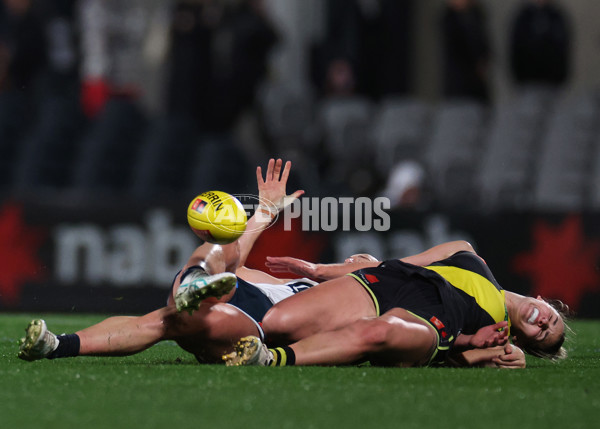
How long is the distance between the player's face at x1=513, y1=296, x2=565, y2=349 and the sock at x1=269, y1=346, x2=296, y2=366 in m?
1.36

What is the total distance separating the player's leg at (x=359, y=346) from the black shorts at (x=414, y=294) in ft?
0.27

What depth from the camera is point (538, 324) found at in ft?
20.5

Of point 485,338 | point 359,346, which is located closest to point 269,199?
point 359,346

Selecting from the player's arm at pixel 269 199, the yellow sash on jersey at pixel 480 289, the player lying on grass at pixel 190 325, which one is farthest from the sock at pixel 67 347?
the yellow sash on jersey at pixel 480 289

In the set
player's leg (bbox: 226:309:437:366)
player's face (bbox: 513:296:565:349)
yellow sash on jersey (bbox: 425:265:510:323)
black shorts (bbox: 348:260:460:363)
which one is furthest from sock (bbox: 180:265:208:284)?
player's face (bbox: 513:296:565:349)

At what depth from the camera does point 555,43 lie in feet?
41.3

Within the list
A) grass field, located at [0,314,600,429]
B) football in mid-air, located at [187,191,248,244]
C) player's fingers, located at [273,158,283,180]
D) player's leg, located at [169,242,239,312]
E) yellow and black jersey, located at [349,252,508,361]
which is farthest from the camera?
player's fingers, located at [273,158,283,180]

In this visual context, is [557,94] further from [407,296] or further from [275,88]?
[407,296]

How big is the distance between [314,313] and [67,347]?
1219mm

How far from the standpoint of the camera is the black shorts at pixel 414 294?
19.0 feet

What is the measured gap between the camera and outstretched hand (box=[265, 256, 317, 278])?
641 centimetres

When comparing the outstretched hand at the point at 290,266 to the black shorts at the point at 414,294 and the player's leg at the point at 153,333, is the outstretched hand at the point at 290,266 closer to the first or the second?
the black shorts at the point at 414,294

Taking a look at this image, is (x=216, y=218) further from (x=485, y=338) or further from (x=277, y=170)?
(x=485, y=338)

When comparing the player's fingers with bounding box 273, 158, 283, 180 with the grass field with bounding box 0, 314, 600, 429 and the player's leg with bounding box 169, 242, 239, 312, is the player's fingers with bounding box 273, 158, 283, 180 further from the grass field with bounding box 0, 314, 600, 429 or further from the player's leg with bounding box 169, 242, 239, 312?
the grass field with bounding box 0, 314, 600, 429
